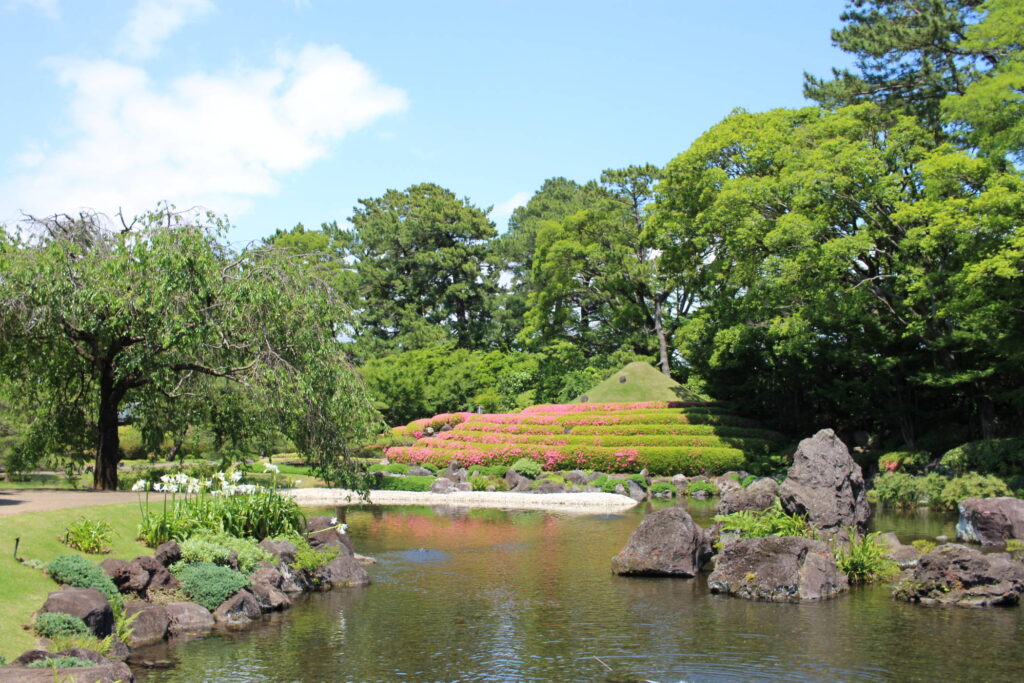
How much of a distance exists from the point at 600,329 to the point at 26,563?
1872 inches

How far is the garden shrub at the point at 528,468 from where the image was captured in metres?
38.3

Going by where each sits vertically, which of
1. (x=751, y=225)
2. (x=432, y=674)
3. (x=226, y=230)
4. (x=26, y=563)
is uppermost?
(x=751, y=225)

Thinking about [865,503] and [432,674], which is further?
[865,503]

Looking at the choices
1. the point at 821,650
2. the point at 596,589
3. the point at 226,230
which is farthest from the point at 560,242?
the point at 821,650

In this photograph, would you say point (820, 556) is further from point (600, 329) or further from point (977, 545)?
point (600, 329)

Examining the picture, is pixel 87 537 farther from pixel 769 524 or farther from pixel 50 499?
pixel 769 524

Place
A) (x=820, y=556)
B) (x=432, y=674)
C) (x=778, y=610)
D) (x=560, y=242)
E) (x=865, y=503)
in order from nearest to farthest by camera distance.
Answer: (x=432, y=674)
(x=778, y=610)
(x=820, y=556)
(x=865, y=503)
(x=560, y=242)

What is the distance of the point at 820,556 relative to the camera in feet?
55.4

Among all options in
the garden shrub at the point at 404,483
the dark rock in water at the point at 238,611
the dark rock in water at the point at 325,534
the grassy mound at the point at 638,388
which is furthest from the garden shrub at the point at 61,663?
the grassy mound at the point at 638,388

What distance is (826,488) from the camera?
65.0 ft

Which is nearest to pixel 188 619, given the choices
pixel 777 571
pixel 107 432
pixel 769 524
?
pixel 107 432

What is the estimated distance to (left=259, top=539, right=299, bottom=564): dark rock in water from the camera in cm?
1730

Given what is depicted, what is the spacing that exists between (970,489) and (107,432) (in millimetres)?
24548

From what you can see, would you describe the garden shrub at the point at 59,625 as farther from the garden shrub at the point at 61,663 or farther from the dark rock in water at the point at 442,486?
the dark rock in water at the point at 442,486
